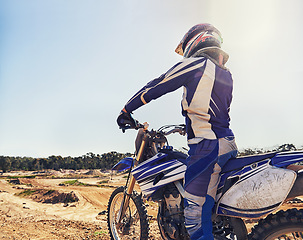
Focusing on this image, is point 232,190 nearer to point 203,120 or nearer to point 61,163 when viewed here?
point 203,120

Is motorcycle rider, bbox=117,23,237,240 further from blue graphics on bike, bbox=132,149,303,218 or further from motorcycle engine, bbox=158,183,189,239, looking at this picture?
motorcycle engine, bbox=158,183,189,239

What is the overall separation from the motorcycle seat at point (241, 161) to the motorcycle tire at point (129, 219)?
1.76 metres

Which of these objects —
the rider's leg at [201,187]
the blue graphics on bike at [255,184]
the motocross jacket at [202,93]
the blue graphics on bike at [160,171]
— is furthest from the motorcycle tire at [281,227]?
the blue graphics on bike at [160,171]

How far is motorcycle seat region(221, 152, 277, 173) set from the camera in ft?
7.00

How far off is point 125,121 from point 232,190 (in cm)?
160

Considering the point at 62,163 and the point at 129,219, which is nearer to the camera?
the point at 129,219

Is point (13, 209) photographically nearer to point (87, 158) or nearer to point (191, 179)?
point (191, 179)

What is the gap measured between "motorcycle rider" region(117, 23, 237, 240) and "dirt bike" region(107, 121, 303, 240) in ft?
0.53

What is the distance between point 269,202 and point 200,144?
2.56 ft

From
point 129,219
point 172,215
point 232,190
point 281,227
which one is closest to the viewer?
point 281,227

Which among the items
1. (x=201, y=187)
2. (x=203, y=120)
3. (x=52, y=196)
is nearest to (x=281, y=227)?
(x=201, y=187)

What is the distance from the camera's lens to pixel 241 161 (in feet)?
7.36

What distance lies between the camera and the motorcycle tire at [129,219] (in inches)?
137

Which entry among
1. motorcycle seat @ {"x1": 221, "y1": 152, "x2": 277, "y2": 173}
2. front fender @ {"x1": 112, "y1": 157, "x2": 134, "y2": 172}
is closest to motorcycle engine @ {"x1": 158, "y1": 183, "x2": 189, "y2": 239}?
motorcycle seat @ {"x1": 221, "y1": 152, "x2": 277, "y2": 173}
